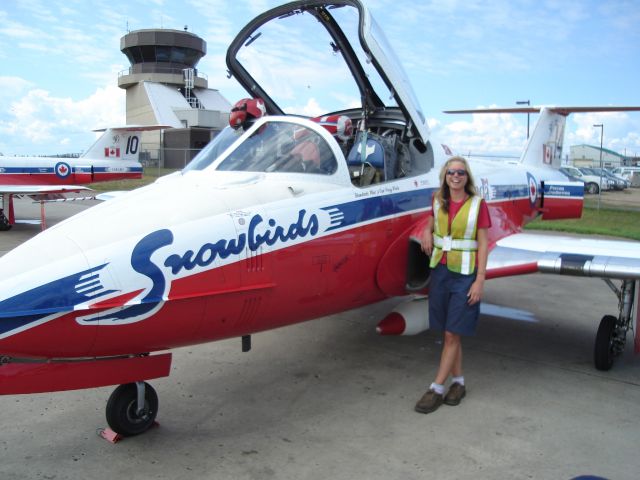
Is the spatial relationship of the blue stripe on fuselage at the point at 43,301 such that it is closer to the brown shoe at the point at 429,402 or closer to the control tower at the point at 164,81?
the brown shoe at the point at 429,402

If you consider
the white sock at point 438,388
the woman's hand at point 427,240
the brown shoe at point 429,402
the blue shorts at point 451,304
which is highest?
the woman's hand at point 427,240

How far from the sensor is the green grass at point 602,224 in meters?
15.1

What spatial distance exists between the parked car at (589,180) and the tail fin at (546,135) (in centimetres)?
2073

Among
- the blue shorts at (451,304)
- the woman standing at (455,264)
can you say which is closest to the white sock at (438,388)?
the woman standing at (455,264)

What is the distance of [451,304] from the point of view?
14.6ft

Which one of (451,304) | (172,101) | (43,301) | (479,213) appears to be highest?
(172,101)

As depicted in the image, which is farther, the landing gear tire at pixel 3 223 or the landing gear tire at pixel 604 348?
the landing gear tire at pixel 3 223

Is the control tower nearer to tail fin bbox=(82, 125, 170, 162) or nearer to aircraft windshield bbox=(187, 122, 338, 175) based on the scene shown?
tail fin bbox=(82, 125, 170, 162)

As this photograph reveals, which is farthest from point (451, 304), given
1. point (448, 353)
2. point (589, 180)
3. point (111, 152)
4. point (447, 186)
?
point (589, 180)

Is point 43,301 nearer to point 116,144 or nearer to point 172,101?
point 116,144

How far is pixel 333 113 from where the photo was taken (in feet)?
21.3

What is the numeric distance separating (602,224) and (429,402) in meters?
15.3

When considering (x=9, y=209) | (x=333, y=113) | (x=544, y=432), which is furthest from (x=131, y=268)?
(x=9, y=209)

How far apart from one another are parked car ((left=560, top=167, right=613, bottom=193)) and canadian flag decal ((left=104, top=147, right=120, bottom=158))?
70.7 ft
